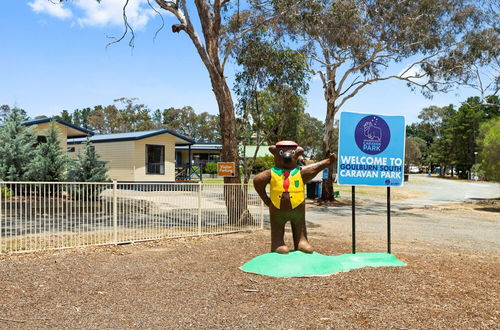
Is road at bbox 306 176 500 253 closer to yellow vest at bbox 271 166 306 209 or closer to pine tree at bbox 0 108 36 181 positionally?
yellow vest at bbox 271 166 306 209

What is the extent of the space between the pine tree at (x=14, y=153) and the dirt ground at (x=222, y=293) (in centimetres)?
972

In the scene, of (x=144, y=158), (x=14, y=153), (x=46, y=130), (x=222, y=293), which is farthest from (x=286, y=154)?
(x=144, y=158)

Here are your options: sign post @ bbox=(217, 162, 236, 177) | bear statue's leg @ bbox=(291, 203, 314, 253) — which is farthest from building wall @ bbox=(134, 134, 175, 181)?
bear statue's leg @ bbox=(291, 203, 314, 253)

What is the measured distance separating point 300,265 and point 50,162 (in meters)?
12.9

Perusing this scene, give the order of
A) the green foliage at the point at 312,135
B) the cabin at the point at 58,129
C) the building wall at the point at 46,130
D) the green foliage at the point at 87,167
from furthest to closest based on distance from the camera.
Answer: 1. the green foliage at the point at 312,135
2. the cabin at the point at 58,129
3. the building wall at the point at 46,130
4. the green foliage at the point at 87,167

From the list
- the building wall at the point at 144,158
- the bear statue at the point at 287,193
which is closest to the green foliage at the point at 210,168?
the building wall at the point at 144,158

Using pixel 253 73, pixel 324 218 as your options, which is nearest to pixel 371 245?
pixel 324 218

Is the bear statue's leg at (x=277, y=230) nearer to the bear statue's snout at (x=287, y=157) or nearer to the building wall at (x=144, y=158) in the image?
the bear statue's snout at (x=287, y=157)

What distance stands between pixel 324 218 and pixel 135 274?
421 inches

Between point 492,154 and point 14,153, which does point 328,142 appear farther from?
point 14,153

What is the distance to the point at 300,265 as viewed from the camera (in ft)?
21.5

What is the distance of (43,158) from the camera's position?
16344 mm

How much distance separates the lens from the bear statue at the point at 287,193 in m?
6.91

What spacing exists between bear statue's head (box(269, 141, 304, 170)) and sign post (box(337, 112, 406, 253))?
93 cm
